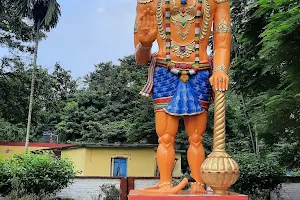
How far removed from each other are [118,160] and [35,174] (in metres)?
5.97

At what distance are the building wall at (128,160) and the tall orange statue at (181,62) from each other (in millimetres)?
12025

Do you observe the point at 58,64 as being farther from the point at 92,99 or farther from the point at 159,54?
the point at 159,54

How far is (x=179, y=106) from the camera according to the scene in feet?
11.5

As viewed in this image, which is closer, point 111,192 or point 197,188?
point 197,188

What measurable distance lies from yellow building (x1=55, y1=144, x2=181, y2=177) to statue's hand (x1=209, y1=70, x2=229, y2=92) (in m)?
11.9

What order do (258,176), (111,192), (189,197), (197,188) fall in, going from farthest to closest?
1. (258,176)
2. (111,192)
3. (197,188)
4. (189,197)

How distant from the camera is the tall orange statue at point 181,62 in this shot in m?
3.52

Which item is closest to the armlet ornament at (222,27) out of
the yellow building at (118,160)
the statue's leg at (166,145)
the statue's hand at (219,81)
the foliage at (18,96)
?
the statue's hand at (219,81)

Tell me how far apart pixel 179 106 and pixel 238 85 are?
6.69m

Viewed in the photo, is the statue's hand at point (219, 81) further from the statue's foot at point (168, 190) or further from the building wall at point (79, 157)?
the building wall at point (79, 157)

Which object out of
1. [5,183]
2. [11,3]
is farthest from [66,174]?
[11,3]

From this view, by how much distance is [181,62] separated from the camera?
11.8ft

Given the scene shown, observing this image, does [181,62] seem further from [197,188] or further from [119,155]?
[119,155]

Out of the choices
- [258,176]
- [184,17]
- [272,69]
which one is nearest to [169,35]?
[184,17]
